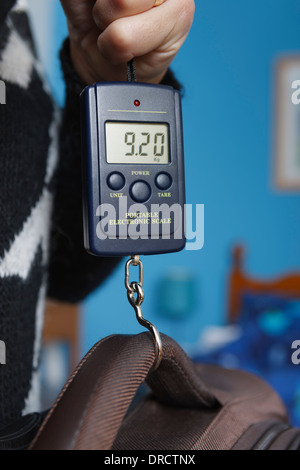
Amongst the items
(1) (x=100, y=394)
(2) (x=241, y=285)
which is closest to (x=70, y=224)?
(1) (x=100, y=394)

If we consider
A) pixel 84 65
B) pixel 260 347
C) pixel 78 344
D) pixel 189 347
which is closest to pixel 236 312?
pixel 189 347

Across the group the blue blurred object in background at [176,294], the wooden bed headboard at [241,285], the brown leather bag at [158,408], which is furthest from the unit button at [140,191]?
the wooden bed headboard at [241,285]

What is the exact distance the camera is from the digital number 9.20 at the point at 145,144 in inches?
Result: 15.4

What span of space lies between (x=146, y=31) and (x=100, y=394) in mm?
252

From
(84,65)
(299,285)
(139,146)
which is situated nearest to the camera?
(139,146)

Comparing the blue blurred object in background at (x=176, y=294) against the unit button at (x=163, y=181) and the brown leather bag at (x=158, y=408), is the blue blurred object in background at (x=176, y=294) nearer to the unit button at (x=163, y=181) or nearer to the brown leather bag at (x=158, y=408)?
the brown leather bag at (x=158, y=408)

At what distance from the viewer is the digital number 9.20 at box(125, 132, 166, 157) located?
39cm

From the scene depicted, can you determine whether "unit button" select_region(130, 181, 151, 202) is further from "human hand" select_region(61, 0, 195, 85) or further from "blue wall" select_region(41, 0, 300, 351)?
"blue wall" select_region(41, 0, 300, 351)

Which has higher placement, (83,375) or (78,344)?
(83,375)

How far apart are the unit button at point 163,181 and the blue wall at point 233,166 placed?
2391 millimetres
